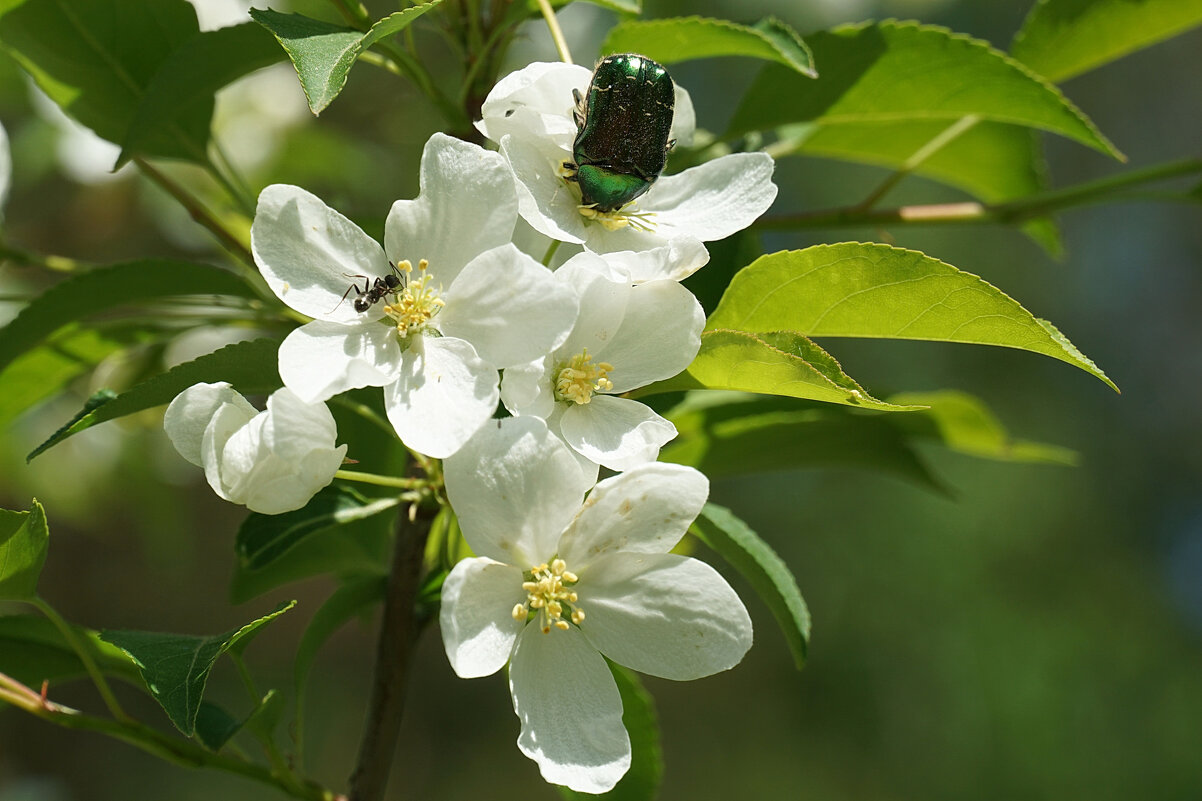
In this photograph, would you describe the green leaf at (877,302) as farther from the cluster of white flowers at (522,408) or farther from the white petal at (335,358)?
the white petal at (335,358)

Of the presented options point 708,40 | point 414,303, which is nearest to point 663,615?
point 414,303

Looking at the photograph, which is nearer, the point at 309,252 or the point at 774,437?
the point at 309,252

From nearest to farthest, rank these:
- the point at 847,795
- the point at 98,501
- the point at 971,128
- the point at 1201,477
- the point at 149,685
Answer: the point at 149,685 → the point at 971,128 → the point at 98,501 → the point at 847,795 → the point at 1201,477

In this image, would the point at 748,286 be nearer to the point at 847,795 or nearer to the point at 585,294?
the point at 585,294

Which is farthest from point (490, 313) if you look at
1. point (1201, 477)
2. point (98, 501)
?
point (1201, 477)

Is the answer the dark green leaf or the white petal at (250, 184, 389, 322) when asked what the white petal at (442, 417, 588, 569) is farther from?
the dark green leaf

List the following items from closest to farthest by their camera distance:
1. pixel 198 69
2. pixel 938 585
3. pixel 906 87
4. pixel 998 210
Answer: pixel 198 69, pixel 906 87, pixel 998 210, pixel 938 585

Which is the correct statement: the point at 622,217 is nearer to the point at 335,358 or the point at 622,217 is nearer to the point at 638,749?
the point at 335,358
